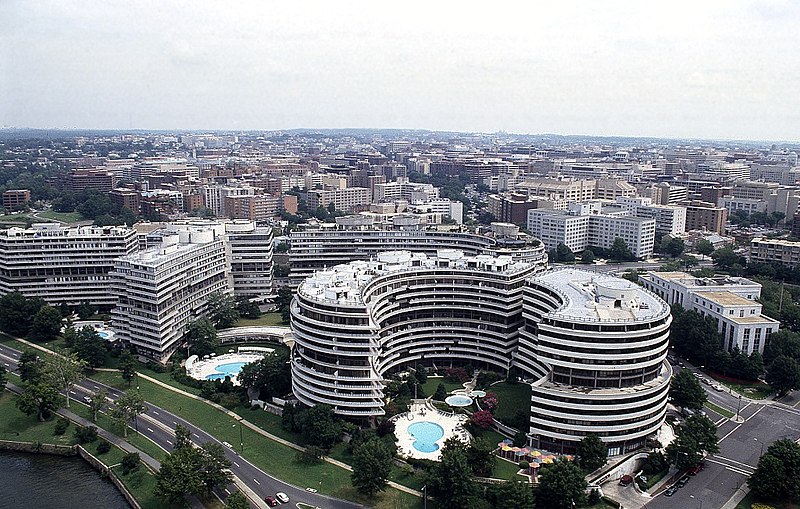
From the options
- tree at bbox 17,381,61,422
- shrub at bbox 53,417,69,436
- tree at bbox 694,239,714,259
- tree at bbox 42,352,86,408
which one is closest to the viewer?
shrub at bbox 53,417,69,436

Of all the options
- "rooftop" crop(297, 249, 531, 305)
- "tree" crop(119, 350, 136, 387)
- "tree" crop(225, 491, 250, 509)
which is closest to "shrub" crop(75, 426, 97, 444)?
"tree" crop(119, 350, 136, 387)

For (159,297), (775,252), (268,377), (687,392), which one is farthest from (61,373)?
(775,252)

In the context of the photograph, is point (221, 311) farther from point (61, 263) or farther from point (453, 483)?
point (453, 483)

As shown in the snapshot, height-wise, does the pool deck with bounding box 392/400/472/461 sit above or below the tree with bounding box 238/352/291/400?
below

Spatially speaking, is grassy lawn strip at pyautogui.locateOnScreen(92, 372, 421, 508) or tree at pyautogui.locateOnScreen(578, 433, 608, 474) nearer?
grassy lawn strip at pyautogui.locateOnScreen(92, 372, 421, 508)

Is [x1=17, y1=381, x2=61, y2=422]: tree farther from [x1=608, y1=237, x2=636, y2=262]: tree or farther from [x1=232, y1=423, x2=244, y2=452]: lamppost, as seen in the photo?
[x1=608, y1=237, x2=636, y2=262]: tree

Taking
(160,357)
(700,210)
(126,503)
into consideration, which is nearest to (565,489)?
(126,503)

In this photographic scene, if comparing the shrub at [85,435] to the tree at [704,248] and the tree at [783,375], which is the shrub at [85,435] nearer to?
the tree at [783,375]
